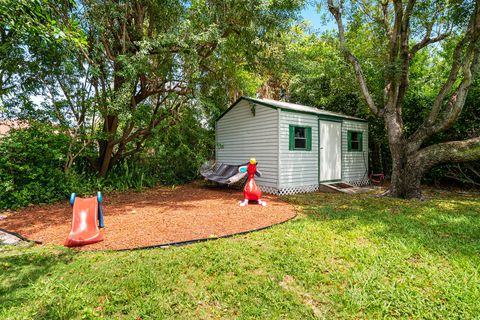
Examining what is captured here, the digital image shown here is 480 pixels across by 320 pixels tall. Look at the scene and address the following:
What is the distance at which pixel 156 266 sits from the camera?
2.69 metres

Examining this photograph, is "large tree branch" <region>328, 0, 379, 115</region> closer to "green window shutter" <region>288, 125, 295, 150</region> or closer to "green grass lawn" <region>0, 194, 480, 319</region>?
"green window shutter" <region>288, 125, 295, 150</region>

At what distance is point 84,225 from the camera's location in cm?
361

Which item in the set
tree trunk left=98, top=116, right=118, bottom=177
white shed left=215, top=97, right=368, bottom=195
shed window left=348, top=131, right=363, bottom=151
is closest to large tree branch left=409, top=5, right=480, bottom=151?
white shed left=215, top=97, right=368, bottom=195

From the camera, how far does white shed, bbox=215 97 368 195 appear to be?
7465mm

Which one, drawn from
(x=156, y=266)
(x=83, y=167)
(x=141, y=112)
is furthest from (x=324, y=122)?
(x=83, y=167)

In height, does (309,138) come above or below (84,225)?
above

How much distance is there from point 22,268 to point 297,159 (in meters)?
6.57

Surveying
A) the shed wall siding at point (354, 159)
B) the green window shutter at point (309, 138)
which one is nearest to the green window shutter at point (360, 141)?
the shed wall siding at point (354, 159)

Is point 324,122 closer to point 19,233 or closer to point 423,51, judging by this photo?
point 19,233

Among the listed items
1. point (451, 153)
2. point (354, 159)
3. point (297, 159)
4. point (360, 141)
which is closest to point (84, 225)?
point (297, 159)

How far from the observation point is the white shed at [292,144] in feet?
24.5

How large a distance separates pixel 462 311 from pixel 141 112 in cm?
799

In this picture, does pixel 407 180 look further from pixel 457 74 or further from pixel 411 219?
pixel 457 74

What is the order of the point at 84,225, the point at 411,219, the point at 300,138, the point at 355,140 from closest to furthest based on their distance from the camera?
the point at 84,225 → the point at 411,219 → the point at 300,138 → the point at 355,140
